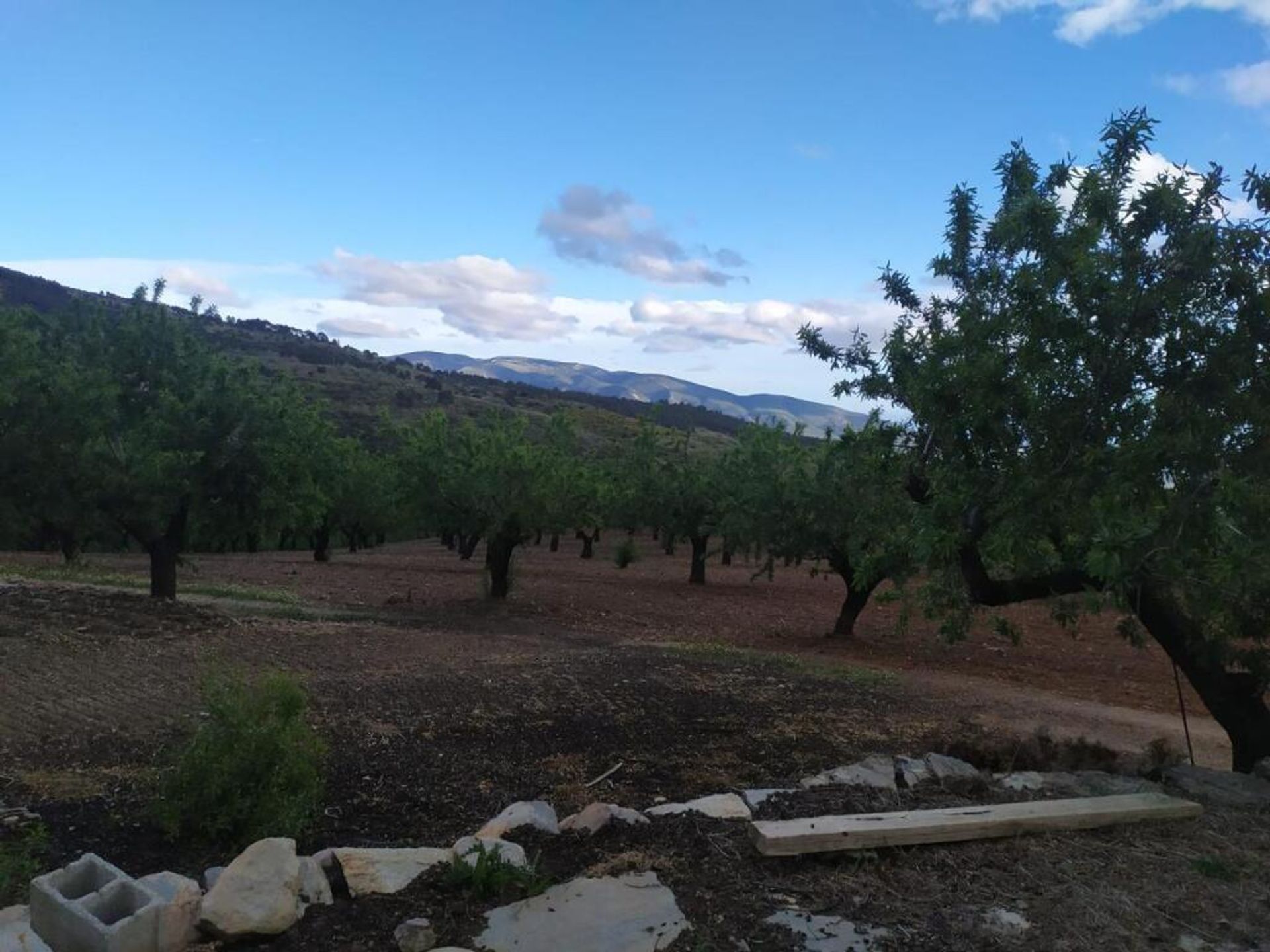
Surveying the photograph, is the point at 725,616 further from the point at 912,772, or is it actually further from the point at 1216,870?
the point at 1216,870

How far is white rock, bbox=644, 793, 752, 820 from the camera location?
587cm

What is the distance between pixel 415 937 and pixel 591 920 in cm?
77

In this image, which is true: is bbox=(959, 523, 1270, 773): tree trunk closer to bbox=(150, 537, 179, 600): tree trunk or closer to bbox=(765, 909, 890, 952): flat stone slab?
bbox=(765, 909, 890, 952): flat stone slab

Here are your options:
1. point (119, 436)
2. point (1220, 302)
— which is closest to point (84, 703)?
point (119, 436)

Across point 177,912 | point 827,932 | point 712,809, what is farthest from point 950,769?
point 177,912

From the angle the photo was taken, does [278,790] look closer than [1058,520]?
Yes

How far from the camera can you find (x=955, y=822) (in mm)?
5543

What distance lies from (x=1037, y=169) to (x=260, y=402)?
494 inches

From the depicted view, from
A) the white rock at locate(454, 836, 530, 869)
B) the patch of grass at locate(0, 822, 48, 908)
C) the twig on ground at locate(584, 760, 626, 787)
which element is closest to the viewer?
the white rock at locate(454, 836, 530, 869)

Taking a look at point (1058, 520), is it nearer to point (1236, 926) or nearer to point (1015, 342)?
point (1015, 342)

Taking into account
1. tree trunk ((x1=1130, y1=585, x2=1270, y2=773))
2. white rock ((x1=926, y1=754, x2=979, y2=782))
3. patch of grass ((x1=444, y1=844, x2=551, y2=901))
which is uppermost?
tree trunk ((x1=1130, y1=585, x2=1270, y2=773))

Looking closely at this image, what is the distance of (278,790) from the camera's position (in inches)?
237

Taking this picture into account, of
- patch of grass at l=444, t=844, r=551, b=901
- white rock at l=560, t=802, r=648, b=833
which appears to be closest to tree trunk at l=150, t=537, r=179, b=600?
white rock at l=560, t=802, r=648, b=833

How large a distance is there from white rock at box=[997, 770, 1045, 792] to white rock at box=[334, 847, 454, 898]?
3986 mm
